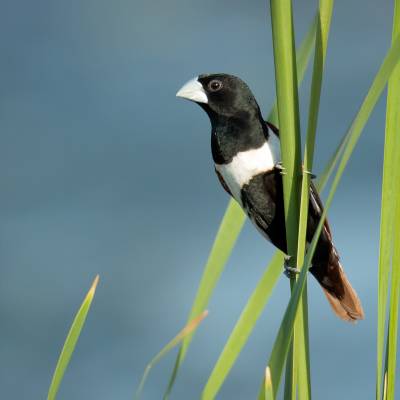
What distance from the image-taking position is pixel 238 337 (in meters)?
0.68

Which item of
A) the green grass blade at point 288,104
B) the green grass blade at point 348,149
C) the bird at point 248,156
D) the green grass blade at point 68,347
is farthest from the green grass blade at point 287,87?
the bird at point 248,156

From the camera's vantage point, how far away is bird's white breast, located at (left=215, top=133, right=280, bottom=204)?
1.27m

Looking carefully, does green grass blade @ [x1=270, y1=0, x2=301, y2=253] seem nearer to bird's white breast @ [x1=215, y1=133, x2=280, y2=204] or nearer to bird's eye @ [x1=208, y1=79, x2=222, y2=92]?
bird's white breast @ [x1=215, y1=133, x2=280, y2=204]

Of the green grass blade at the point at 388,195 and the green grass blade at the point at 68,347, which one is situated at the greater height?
the green grass blade at the point at 388,195

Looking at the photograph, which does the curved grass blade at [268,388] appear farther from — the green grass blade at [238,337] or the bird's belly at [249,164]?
the bird's belly at [249,164]

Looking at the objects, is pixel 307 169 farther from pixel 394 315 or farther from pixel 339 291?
pixel 339 291

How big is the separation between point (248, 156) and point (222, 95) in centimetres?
15

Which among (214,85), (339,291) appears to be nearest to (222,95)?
(214,85)

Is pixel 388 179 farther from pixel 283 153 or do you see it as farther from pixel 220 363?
pixel 220 363

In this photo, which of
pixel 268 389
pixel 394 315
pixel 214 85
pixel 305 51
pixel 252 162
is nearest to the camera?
pixel 268 389

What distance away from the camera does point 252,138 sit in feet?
4.24

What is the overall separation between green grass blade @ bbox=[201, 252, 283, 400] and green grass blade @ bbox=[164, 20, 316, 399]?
4 centimetres

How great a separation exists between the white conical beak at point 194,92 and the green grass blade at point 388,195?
27.9 inches

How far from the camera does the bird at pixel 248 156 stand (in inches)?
50.2
